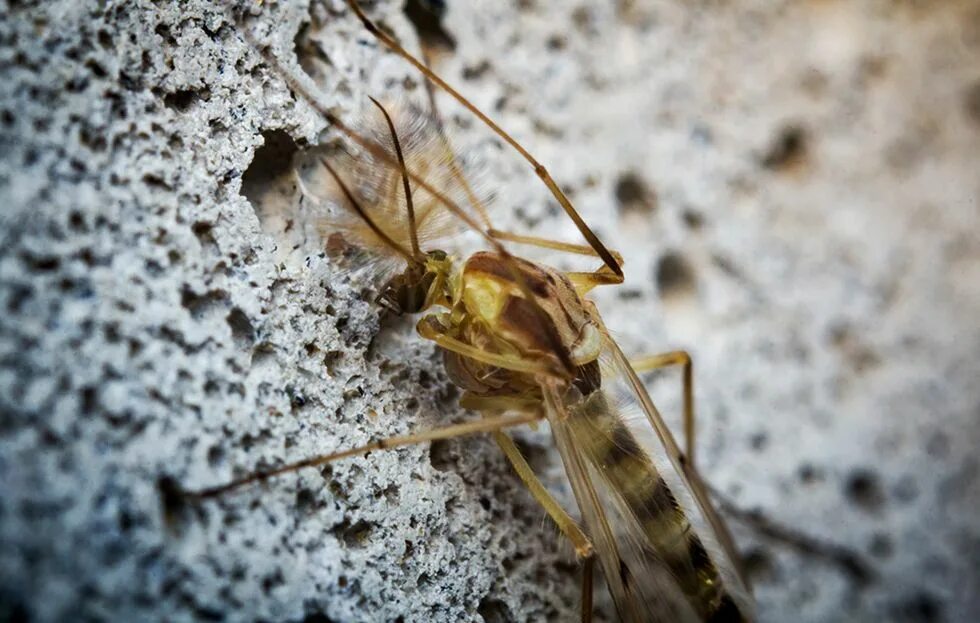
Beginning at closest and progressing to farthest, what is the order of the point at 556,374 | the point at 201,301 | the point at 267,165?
the point at 201,301, the point at 267,165, the point at 556,374

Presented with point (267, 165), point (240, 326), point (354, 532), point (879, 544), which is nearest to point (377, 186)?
point (267, 165)

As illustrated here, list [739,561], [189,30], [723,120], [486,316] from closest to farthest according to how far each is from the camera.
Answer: [189,30], [486,316], [739,561], [723,120]

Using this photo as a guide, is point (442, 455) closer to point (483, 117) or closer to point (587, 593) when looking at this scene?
point (587, 593)

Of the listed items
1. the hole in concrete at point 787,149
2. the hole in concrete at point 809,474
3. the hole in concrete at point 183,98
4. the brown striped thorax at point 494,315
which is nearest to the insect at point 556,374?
the brown striped thorax at point 494,315

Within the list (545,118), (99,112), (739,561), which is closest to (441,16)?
(545,118)

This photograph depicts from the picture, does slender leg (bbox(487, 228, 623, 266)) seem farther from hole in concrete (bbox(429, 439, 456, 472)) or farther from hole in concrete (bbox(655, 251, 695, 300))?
hole in concrete (bbox(429, 439, 456, 472))

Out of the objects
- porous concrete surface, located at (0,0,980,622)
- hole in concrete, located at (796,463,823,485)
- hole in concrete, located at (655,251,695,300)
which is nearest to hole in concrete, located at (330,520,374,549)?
porous concrete surface, located at (0,0,980,622)

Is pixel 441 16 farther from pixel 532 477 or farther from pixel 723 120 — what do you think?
pixel 532 477
